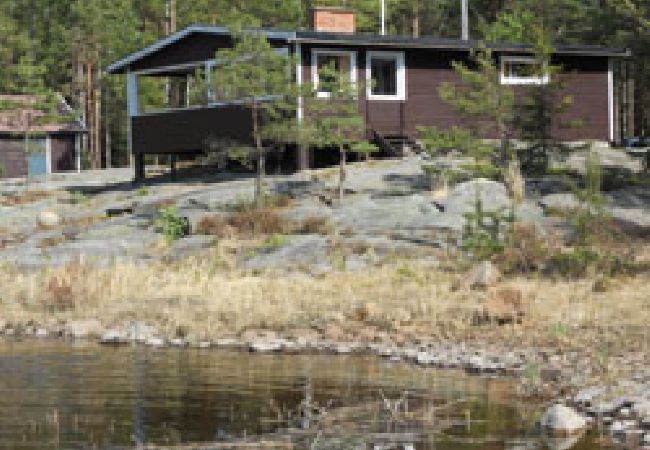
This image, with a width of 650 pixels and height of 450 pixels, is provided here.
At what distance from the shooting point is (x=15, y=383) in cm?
1432

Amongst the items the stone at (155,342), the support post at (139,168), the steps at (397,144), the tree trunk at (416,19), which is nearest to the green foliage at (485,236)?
the stone at (155,342)

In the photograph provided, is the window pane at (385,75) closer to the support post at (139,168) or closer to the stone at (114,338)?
the support post at (139,168)

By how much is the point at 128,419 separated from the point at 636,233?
53.5ft

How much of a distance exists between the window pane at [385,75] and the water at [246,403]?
21.5 m

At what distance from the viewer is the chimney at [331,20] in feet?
125

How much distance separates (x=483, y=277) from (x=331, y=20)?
2008cm

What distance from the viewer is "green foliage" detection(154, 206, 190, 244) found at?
2806 cm

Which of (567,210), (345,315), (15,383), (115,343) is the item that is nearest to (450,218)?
(567,210)

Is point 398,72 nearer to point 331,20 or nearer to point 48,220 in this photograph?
point 331,20

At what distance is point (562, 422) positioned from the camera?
37.5 ft

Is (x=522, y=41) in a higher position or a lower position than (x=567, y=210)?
higher

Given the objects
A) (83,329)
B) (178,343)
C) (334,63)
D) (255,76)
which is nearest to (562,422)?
(178,343)

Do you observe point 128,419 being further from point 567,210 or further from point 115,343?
point 567,210

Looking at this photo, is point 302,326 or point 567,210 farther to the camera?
point 567,210
